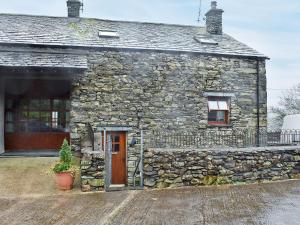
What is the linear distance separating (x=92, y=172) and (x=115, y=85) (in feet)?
17.9

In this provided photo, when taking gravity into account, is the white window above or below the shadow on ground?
above

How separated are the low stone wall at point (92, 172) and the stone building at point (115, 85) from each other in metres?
3.05

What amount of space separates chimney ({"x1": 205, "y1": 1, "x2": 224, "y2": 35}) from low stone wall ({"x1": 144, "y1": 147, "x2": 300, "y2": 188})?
9.33 metres

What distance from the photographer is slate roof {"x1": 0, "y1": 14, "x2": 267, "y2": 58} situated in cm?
1489

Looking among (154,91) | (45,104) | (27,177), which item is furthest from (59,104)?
(27,177)

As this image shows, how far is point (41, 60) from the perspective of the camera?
13633 mm

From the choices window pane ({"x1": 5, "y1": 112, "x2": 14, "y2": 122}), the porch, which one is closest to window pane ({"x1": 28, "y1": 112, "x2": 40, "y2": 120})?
the porch

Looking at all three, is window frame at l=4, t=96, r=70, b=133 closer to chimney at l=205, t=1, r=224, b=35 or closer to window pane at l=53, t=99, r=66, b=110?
window pane at l=53, t=99, r=66, b=110

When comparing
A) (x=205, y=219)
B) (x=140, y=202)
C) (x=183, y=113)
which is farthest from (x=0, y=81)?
(x=205, y=219)

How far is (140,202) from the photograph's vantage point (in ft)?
29.1

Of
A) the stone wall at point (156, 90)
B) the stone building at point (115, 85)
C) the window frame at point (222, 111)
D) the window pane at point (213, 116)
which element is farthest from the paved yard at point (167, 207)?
the window pane at point (213, 116)

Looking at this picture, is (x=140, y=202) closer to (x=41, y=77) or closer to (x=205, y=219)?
(x=205, y=219)

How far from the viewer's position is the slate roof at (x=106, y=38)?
48.9 feet

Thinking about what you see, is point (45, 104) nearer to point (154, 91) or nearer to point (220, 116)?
point (154, 91)
